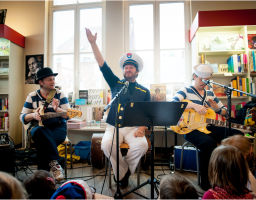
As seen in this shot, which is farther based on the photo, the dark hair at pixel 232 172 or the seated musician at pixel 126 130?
the seated musician at pixel 126 130

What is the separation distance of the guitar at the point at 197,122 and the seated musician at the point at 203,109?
55 mm

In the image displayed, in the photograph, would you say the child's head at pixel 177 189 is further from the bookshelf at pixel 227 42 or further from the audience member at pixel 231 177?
the bookshelf at pixel 227 42

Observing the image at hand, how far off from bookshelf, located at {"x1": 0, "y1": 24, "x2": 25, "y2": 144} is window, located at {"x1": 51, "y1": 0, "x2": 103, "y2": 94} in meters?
0.76

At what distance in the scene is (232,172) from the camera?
2.84ft

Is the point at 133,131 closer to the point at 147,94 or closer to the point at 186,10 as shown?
the point at 147,94

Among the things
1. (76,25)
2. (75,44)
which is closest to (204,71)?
(75,44)

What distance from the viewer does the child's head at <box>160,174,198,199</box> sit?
2.54 feet

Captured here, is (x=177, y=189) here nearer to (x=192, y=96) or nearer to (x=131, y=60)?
(x=131, y=60)

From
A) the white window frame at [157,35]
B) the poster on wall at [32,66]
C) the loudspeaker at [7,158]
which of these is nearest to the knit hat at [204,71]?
the white window frame at [157,35]

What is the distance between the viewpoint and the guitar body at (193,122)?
2254 millimetres

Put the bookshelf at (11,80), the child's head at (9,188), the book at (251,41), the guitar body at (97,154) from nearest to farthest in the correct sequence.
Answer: the child's head at (9,188)
the guitar body at (97,154)
the book at (251,41)
the bookshelf at (11,80)

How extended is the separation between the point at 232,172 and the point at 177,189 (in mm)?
314

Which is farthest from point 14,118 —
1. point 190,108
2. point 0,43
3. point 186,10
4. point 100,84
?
point 186,10

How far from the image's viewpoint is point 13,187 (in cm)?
69
